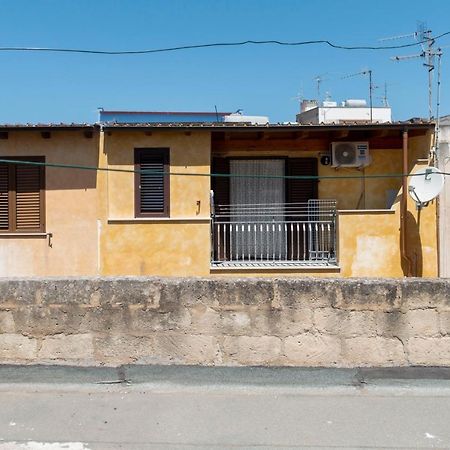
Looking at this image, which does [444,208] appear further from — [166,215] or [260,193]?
[166,215]

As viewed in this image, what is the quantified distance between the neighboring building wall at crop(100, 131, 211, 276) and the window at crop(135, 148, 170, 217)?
11 centimetres

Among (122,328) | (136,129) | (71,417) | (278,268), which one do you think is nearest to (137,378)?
(122,328)

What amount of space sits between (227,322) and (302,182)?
7.65 m

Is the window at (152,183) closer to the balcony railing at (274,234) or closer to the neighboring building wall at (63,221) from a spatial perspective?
the neighboring building wall at (63,221)

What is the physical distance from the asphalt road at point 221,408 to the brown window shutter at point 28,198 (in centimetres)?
710

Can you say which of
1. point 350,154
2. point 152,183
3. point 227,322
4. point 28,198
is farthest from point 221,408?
point 28,198

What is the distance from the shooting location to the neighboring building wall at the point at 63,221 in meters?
11.0

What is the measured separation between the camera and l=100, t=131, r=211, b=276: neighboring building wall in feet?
36.1

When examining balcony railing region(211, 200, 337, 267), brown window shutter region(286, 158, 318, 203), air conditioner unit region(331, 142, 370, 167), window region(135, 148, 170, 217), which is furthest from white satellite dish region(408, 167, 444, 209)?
window region(135, 148, 170, 217)

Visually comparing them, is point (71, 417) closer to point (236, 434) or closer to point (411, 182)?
point (236, 434)

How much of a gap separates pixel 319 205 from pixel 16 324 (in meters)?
8.16

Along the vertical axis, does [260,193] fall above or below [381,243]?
above

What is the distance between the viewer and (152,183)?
36.7 ft

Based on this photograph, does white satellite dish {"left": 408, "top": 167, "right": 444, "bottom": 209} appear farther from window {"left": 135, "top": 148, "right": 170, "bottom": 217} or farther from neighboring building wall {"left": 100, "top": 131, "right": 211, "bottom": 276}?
window {"left": 135, "top": 148, "right": 170, "bottom": 217}
